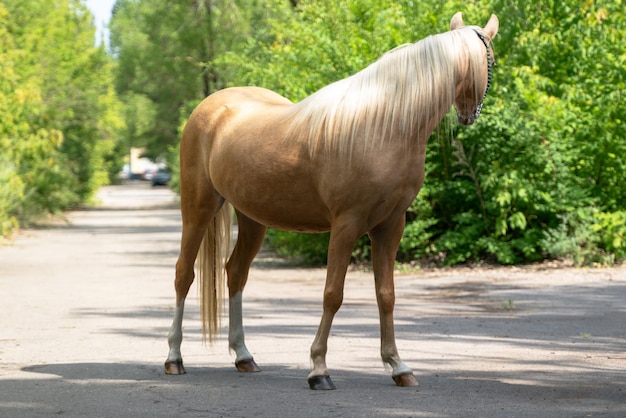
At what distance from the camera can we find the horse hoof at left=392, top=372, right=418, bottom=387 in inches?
267

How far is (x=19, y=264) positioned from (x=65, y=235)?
9316 millimetres

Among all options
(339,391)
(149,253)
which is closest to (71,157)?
(149,253)

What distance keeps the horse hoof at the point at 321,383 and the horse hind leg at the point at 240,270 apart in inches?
45.1

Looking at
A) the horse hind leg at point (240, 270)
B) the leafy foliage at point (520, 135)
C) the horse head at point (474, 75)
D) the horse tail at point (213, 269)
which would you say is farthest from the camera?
the leafy foliage at point (520, 135)

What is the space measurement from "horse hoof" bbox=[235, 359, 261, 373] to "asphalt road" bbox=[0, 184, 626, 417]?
82 mm

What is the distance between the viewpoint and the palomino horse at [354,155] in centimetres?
668

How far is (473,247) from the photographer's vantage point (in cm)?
1638

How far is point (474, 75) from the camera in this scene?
22.3 feet

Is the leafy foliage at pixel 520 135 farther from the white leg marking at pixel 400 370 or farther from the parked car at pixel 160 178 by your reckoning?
the parked car at pixel 160 178

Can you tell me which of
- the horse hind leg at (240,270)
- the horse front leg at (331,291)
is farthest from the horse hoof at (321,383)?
the horse hind leg at (240,270)

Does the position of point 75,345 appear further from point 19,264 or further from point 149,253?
point 149,253

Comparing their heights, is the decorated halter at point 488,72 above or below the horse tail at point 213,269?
above

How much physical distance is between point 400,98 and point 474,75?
1.64ft

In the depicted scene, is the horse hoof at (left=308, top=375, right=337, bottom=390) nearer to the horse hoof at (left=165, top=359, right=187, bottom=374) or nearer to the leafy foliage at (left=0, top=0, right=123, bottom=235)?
the horse hoof at (left=165, top=359, right=187, bottom=374)
